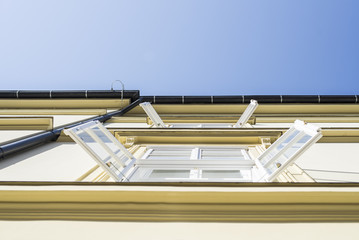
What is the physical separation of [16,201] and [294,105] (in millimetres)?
8970

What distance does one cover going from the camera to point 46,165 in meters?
3.33

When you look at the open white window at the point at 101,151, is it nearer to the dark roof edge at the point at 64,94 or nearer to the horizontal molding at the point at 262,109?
the horizontal molding at the point at 262,109

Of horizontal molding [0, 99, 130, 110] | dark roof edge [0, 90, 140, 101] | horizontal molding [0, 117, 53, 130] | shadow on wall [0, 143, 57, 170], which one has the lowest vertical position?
shadow on wall [0, 143, 57, 170]

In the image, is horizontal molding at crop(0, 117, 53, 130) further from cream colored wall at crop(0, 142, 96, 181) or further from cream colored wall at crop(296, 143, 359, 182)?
cream colored wall at crop(296, 143, 359, 182)

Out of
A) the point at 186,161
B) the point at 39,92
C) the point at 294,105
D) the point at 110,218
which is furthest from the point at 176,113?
the point at 110,218

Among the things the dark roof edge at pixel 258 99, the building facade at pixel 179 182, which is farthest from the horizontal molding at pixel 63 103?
the building facade at pixel 179 182

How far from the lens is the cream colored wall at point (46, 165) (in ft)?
9.64

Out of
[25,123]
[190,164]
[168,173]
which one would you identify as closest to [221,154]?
[190,164]

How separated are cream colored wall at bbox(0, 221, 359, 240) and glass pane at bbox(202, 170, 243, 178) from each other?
133 cm

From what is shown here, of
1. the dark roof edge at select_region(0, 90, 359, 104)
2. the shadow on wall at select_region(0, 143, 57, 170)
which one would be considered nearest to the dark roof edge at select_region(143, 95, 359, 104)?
the dark roof edge at select_region(0, 90, 359, 104)

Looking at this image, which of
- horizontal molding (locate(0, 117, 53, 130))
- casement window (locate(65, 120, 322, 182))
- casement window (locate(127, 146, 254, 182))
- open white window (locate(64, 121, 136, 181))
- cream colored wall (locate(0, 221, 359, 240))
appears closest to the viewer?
cream colored wall (locate(0, 221, 359, 240))

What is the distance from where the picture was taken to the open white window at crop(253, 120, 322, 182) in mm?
2324

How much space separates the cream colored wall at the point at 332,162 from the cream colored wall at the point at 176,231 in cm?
131

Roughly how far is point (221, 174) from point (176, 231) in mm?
1527
